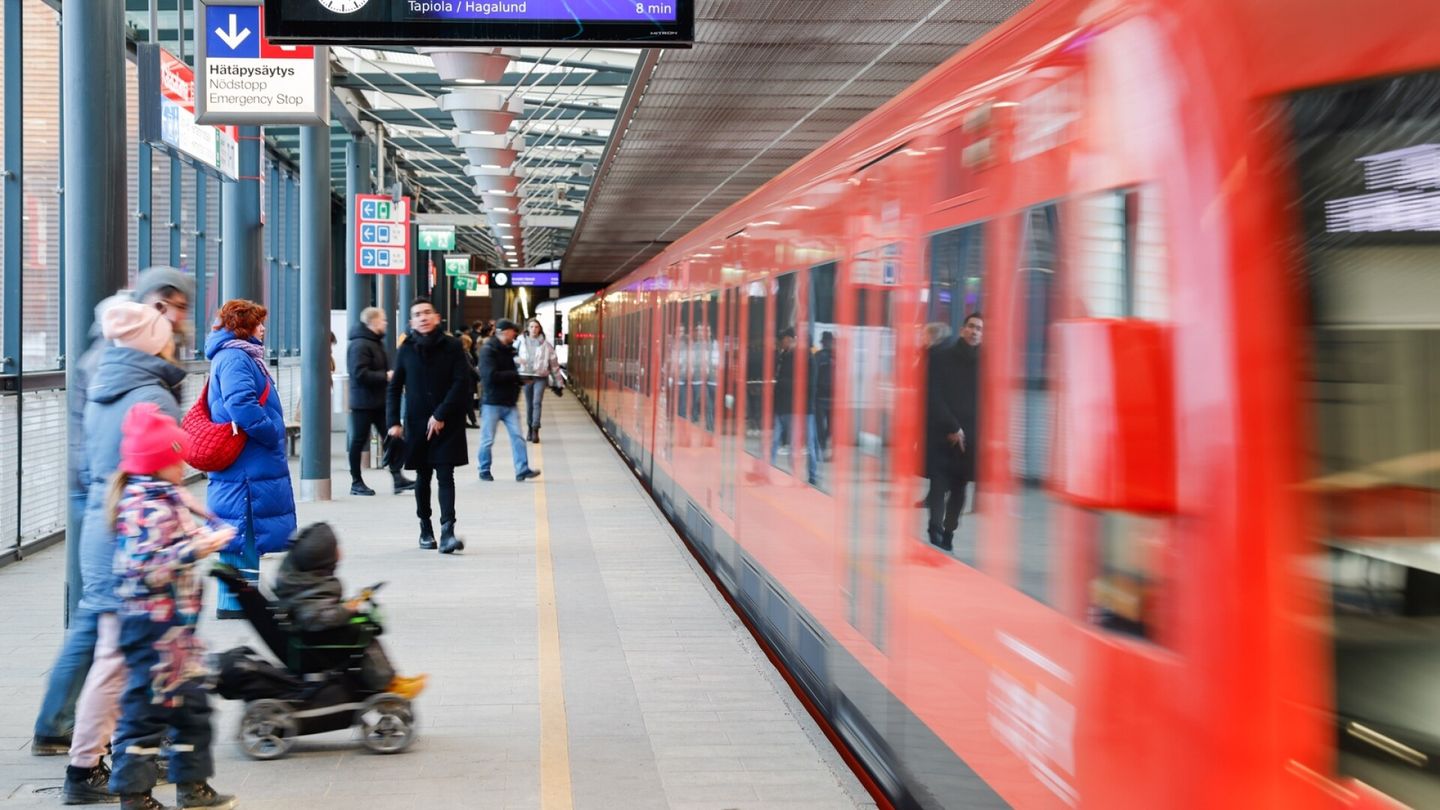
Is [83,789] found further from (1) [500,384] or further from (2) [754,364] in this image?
(1) [500,384]

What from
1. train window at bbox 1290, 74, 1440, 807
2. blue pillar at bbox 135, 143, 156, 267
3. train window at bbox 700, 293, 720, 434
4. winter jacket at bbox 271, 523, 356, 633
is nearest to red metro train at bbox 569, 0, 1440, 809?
train window at bbox 1290, 74, 1440, 807

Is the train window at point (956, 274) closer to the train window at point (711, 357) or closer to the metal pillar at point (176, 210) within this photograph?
the train window at point (711, 357)

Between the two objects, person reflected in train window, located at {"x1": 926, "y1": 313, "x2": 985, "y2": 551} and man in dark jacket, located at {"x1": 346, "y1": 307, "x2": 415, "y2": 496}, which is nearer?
person reflected in train window, located at {"x1": 926, "y1": 313, "x2": 985, "y2": 551}

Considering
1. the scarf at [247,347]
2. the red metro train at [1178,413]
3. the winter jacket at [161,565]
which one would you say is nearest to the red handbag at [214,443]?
the scarf at [247,347]

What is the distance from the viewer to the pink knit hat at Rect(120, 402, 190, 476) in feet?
15.3

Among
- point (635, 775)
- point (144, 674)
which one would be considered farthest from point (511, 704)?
point (144, 674)

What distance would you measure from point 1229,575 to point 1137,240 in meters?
0.73

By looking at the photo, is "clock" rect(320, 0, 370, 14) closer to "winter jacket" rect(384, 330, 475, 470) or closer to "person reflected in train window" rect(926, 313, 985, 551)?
"person reflected in train window" rect(926, 313, 985, 551)

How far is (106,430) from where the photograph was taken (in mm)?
4875

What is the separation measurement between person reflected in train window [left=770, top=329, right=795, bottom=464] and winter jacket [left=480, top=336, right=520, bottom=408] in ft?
28.5

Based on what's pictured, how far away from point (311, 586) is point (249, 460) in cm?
182

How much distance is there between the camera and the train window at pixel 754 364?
845 cm

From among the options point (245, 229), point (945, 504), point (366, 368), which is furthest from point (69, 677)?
point (245, 229)

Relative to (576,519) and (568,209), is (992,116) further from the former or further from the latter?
(568,209)
